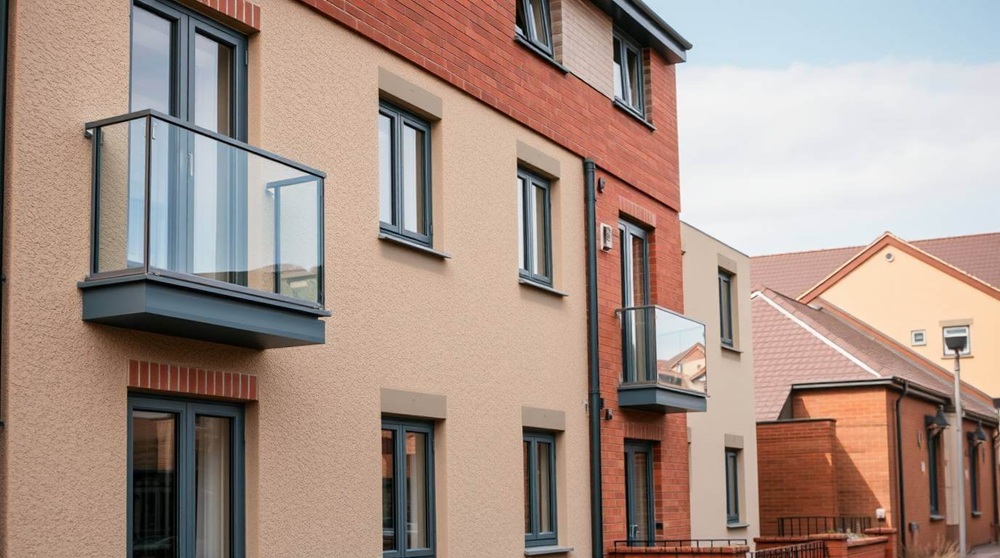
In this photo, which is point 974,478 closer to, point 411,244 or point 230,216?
point 411,244

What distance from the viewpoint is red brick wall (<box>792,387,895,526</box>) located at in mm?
25859

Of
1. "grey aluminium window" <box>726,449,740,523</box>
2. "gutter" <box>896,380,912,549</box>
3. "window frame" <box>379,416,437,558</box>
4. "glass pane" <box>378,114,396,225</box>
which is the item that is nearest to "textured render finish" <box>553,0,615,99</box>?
"glass pane" <box>378,114,396,225</box>

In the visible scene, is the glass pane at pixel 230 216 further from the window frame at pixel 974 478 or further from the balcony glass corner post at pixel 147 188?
the window frame at pixel 974 478

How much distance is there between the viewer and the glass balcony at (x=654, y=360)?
50.1ft

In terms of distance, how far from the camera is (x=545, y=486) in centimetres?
1398

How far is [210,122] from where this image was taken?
31.1 feet

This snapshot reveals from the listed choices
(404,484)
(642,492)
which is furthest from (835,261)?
(404,484)

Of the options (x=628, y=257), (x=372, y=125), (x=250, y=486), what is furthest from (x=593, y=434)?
(x=250, y=486)

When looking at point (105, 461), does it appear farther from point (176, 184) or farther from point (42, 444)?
point (176, 184)

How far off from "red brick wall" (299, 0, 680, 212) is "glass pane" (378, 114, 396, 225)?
0.66m

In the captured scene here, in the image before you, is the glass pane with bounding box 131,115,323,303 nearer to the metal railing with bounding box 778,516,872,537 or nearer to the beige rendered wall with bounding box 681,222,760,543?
the beige rendered wall with bounding box 681,222,760,543

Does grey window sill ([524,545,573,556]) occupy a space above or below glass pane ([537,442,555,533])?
below

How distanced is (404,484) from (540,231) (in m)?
4.07

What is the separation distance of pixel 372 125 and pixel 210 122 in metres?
1.94
